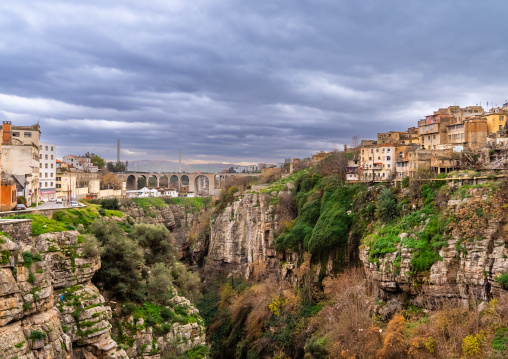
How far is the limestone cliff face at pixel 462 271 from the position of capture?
79.5ft

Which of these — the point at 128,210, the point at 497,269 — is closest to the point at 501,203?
the point at 497,269

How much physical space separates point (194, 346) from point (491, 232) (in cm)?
1918

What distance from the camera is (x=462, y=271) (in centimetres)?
2552

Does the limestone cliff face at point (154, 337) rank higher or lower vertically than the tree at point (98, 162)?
lower

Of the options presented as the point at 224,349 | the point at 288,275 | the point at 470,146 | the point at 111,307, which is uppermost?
the point at 470,146

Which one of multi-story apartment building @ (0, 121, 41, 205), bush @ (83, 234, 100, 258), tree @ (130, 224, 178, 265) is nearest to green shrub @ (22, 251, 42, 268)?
bush @ (83, 234, 100, 258)

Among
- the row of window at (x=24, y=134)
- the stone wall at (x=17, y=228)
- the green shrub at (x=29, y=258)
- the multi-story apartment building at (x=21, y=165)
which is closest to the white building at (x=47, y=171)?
the row of window at (x=24, y=134)

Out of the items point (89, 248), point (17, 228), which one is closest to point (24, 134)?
point (89, 248)

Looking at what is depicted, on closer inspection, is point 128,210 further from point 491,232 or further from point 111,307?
point 491,232

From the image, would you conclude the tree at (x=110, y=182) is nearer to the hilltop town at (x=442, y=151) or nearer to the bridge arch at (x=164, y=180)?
the bridge arch at (x=164, y=180)

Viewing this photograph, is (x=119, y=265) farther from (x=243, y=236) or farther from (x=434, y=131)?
(x=434, y=131)

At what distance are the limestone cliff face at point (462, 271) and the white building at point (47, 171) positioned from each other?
33.8 meters

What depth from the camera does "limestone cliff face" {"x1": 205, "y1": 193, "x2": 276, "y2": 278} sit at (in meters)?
48.5

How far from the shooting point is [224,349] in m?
38.2
